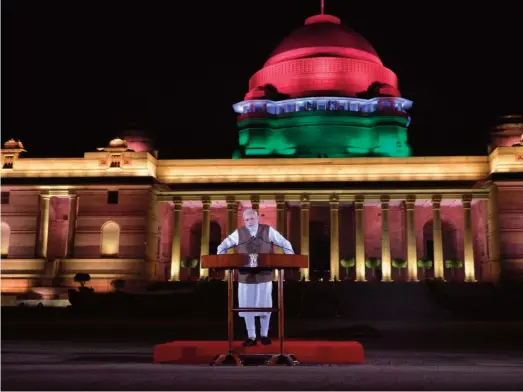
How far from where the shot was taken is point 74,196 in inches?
1880

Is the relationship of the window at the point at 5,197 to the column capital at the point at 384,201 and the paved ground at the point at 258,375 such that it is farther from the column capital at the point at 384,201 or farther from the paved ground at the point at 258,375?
the paved ground at the point at 258,375

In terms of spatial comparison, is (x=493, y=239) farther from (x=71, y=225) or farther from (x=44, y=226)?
(x=44, y=226)

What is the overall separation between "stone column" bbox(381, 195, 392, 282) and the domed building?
660cm

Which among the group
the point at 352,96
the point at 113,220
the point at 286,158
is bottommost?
the point at 113,220

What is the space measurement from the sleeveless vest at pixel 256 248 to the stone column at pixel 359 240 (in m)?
34.0

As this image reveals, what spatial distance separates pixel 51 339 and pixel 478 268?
127 feet

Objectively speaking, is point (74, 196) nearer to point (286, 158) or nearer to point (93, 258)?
point (93, 258)

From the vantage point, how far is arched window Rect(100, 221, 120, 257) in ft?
156

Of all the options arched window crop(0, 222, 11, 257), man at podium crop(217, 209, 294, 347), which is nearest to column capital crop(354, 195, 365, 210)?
arched window crop(0, 222, 11, 257)

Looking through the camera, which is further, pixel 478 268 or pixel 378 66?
pixel 378 66

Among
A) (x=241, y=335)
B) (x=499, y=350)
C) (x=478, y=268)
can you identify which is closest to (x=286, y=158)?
(x=478, y=268)

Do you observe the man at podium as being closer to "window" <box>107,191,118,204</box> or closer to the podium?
the podium

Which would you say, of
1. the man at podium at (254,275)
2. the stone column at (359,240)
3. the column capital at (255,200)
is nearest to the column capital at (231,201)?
the column capital at (255,200)

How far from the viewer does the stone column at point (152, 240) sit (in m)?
47.0
